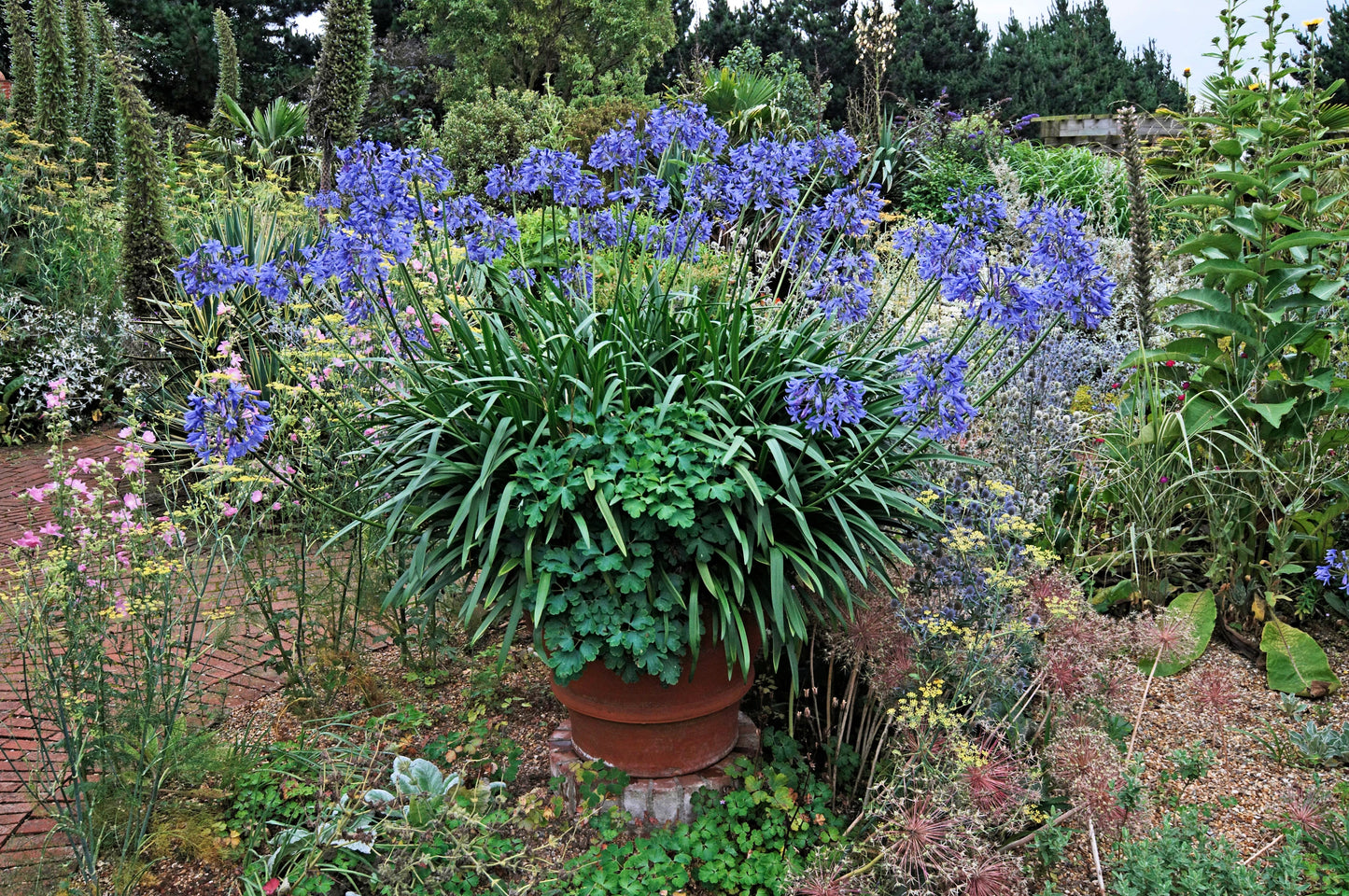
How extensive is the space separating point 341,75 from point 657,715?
5.98 metres

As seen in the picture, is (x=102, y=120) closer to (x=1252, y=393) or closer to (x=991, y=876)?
(x=1252, y=393)

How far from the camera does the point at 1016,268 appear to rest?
247cm

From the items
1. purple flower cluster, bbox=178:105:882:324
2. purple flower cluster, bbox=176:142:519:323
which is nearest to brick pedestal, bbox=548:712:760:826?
purple flower cluster, bbox=178:105:882:324

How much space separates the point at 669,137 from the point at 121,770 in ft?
8.27

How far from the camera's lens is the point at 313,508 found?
3533 mm

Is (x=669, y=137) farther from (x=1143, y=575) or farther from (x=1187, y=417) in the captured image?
(x=1143, y=575)

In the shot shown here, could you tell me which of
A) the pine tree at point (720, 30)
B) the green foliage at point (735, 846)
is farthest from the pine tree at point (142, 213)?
the pine tree at point (720, 30)

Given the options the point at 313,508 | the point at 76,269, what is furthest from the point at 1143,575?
the point at 76,269

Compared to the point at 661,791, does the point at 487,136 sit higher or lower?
higher

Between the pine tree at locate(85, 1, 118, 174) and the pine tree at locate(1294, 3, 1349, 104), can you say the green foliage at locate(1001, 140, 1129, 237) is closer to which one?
the pine tree at locate(1294, 3, 1349, 104)

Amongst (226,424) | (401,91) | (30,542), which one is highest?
(401,91)

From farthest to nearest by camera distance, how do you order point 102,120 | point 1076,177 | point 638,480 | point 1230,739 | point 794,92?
point 794,92 < point 1076,177 < point 102,120 < point 1230,739 < point 638,480

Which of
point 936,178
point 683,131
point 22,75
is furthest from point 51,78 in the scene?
point 936,178

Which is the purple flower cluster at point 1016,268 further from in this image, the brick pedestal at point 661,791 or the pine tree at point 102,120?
the pine tree at point 102,120
